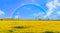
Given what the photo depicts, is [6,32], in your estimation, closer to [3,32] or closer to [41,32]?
[3,32]

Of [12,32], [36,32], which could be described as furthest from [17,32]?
[36,32]

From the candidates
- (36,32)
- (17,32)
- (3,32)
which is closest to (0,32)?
(3,32)

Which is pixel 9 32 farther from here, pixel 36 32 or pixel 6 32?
pixel 36 32

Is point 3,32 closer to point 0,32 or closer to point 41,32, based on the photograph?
point 0,32

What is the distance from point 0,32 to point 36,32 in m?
3.93

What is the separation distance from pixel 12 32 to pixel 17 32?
547 mm

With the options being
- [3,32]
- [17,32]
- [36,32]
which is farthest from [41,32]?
[3,32]

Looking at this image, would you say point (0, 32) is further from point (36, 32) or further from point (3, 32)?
point (36, 32)

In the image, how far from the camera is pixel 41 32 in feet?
77.6

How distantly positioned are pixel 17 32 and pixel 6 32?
3.97ft

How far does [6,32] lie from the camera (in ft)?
75.9

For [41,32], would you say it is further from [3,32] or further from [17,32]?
[3,32]

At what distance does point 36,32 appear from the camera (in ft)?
76.6

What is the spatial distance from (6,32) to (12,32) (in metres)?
0.67
